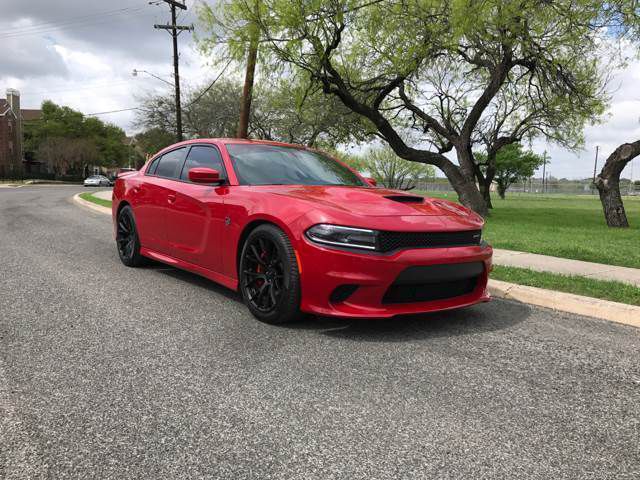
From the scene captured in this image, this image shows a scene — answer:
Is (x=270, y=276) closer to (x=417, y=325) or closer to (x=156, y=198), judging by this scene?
(x=417, y=325)

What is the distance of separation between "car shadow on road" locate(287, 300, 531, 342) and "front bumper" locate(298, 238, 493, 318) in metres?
0.24

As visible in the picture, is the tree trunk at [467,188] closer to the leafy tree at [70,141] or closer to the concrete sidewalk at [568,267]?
the concrete sidewalk at [568,267]

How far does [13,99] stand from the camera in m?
69.3

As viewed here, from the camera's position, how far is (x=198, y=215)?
501cm

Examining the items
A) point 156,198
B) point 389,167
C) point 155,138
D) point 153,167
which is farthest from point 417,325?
point 389,167

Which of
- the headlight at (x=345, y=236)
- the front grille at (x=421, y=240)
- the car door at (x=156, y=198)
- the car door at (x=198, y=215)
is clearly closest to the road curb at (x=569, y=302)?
the front grille at (x=421, y=240)

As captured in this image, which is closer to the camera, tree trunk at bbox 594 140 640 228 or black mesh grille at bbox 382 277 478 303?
black mesh grille at bbox 382 277 478 303

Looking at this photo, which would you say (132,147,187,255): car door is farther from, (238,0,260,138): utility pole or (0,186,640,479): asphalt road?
(238,0,260,138): utility pole

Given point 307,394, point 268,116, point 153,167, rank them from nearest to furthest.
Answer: point 307,394, point 153,167, point 268,116

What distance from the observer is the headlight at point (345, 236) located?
145 inches

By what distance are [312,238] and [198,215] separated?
1.67m

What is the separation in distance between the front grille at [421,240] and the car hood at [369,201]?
19cm

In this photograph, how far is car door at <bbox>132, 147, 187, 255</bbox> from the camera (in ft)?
18.6

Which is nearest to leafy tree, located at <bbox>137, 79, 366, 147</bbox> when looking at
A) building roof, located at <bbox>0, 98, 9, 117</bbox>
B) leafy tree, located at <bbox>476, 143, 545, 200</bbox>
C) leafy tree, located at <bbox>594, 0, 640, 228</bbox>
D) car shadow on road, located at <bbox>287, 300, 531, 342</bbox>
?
leafy tree, located at <bbox>594, 0, 640, 228</bbox>
